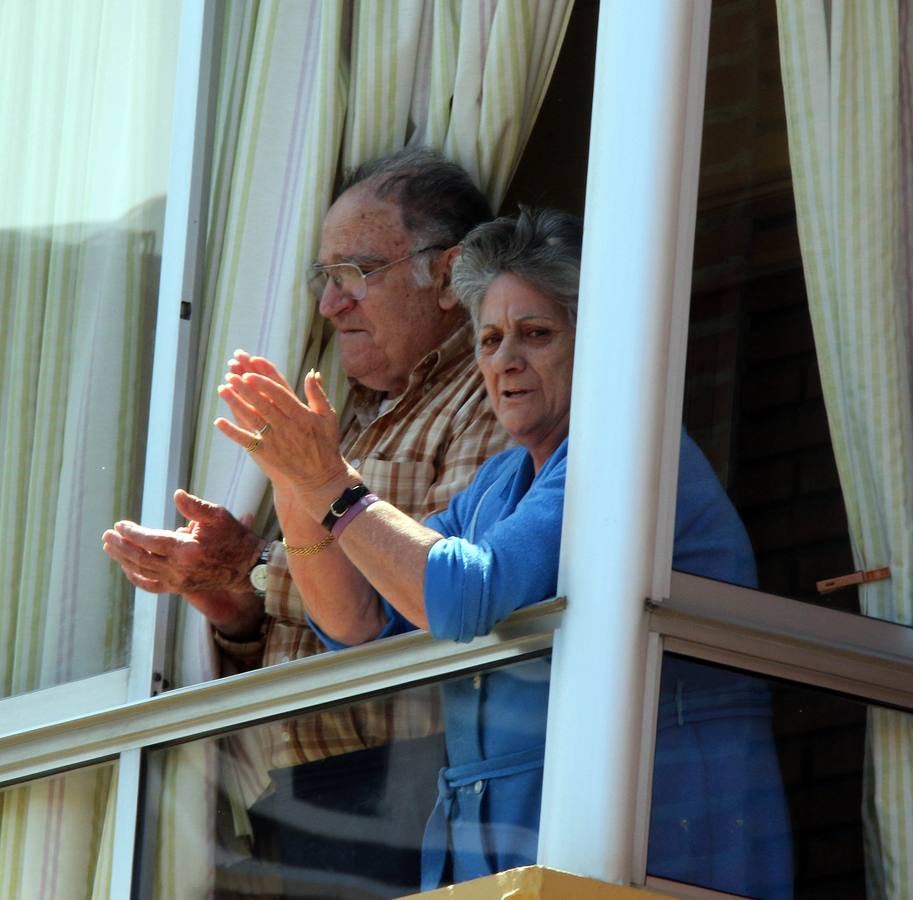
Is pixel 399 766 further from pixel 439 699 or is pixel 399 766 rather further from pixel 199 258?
pixel 199 258

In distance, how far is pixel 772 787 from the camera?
3168 millimetres

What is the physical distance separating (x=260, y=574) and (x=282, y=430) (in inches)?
26.4

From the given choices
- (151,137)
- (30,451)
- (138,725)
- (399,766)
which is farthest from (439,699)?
(151,137)

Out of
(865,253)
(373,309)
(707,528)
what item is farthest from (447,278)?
(707,528)

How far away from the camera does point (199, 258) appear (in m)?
4.18

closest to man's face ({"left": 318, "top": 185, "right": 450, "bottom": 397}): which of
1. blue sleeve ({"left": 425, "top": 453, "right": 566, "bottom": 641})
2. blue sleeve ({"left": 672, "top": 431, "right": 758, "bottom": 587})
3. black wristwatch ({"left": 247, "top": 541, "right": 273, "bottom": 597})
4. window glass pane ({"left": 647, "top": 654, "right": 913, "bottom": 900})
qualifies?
black wristwatch ({"left": 247, "top": 541, "right": 273, "bottom": 597})

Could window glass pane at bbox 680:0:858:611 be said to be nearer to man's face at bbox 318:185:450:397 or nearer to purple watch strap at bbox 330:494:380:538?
purple watch strap at bbox 330:494:380:538

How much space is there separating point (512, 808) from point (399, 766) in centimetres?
24

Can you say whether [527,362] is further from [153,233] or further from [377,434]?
[153,233]

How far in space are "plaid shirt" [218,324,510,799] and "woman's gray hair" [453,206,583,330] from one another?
0.20m

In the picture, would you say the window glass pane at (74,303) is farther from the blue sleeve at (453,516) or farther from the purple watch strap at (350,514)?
the purple watch strap at (350,514)

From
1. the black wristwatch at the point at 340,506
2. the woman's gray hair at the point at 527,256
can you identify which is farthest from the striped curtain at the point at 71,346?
the black wristwatch at the point at 340,506

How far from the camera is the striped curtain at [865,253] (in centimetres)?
343

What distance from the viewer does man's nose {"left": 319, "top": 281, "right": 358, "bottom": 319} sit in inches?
164
